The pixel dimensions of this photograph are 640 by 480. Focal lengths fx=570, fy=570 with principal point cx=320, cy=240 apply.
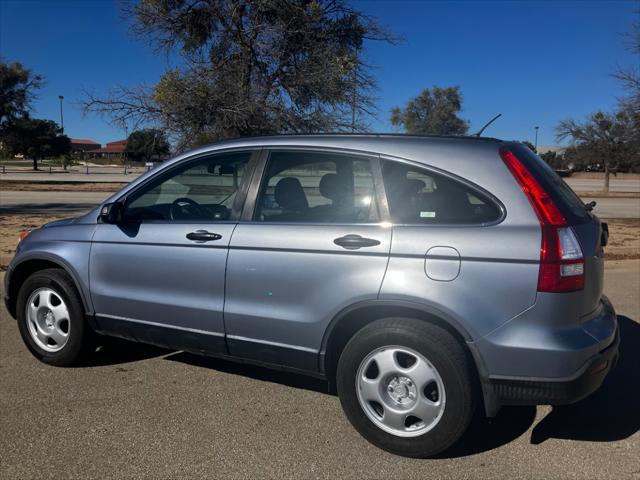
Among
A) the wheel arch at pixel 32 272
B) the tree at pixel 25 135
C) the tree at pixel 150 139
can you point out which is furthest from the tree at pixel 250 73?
the tree at pixel 25 135

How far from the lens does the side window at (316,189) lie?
10.9 feet

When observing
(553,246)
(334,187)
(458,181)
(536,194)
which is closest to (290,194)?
(334,187)

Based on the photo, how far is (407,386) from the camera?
3.09 metres

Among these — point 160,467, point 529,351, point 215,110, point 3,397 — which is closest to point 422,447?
point 529,351

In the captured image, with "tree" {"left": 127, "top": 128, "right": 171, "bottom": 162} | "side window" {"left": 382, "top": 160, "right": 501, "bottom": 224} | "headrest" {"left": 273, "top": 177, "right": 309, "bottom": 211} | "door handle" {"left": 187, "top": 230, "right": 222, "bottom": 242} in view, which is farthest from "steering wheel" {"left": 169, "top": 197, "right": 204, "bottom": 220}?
"tree" {"left": 127, "top": 128, "right": 171, "bottom": 162}

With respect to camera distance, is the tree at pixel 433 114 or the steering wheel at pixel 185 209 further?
the tree at pixel 433 114

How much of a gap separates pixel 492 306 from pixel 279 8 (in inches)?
506

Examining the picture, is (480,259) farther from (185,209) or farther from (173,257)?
(185,209)

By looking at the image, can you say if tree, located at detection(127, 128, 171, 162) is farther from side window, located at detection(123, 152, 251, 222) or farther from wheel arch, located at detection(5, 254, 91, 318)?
side window, located at detection(123, 152, 251, 222)

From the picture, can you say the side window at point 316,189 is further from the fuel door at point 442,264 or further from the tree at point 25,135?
the tree at point 25,135

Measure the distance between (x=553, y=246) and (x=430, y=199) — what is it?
2.26ft

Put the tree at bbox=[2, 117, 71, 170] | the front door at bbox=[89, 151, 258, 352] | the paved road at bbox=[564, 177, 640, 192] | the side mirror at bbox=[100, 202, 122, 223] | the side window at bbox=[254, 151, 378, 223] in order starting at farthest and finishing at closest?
the paved road at bbox=[564, 177, 640, 192]
the tree at bbox=[2, 117, 71, 170]
the side mirror at bbox=[100, 202, 122, 223]
the front door at bbox=[89, 151, 258, 352]
the side window at bbox=[254, 151, 378, 223]

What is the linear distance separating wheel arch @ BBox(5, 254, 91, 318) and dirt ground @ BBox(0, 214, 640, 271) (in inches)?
146

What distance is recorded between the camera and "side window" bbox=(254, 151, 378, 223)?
3318 mm
